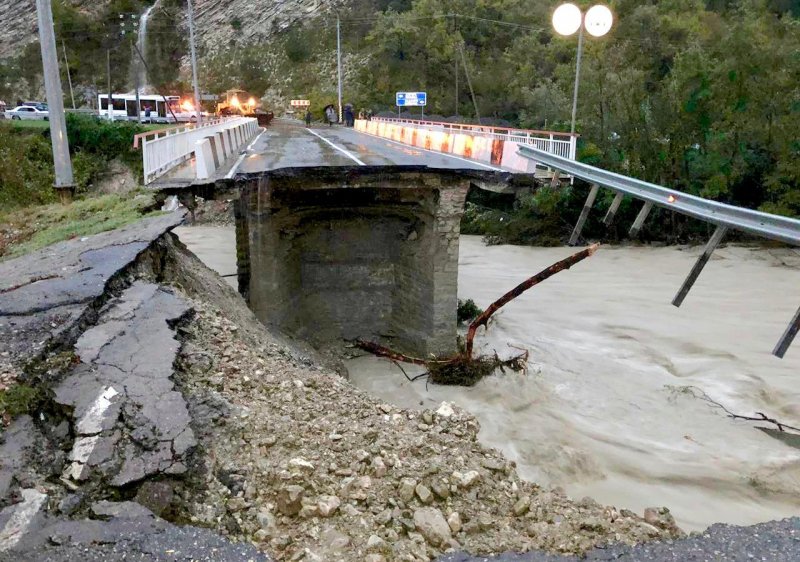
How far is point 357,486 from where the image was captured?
4883 millimetres

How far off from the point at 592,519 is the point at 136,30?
3969 inches

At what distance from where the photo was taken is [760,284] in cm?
2278

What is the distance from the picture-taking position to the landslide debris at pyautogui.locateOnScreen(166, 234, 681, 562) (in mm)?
4480

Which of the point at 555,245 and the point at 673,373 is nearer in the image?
the point at 673,373

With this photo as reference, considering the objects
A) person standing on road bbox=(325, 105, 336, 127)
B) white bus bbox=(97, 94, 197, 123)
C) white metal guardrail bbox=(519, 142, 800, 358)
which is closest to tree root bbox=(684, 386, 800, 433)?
white metal guardrail bbox=(519, 142, 800, 358)

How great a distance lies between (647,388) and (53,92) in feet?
44.3

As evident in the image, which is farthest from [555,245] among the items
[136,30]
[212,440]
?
[136,30]

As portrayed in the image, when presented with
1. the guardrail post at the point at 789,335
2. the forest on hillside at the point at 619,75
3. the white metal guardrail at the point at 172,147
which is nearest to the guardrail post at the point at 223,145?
the white metal guardrail at the point at 172,147

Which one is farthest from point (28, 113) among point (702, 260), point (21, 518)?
point (702, 260)

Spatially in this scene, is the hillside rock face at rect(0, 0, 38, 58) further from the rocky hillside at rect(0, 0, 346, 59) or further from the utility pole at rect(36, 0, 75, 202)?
the utility pole at rect(36, 0, 75, 202)

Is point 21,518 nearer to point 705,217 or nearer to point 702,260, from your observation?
point 702,260

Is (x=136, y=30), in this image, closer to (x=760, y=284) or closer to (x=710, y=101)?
(x=710, y=101)

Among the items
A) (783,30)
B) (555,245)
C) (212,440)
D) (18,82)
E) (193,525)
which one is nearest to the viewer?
(193,525)

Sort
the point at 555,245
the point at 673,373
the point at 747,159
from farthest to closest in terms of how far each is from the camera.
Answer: the point at 555,245, the point at 747,159, the point at 673,373
